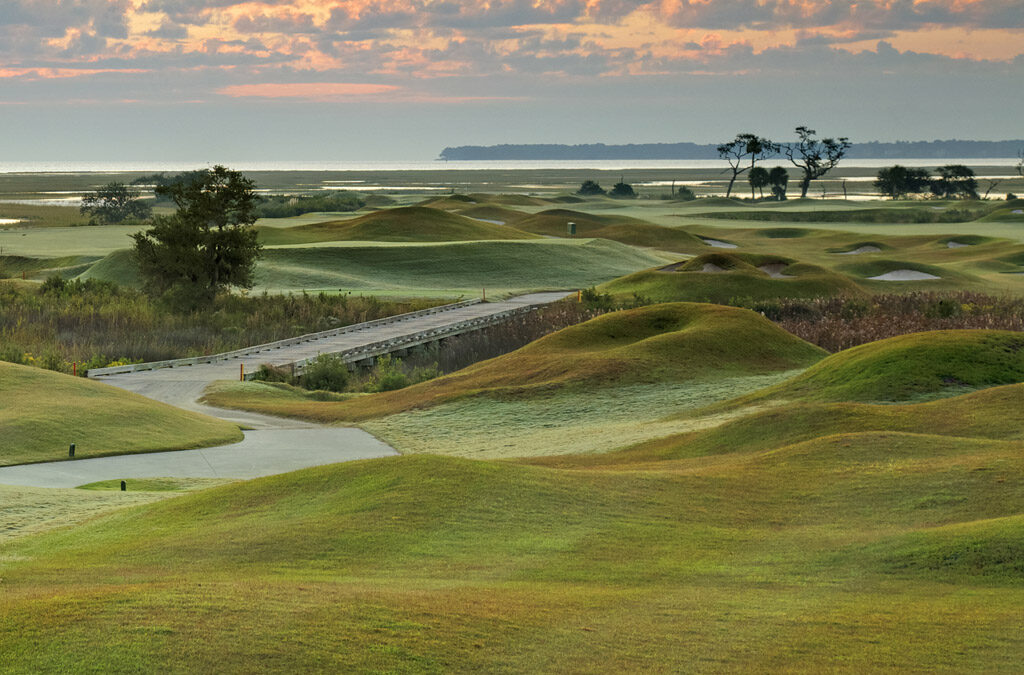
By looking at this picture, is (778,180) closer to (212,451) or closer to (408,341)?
(408,341)

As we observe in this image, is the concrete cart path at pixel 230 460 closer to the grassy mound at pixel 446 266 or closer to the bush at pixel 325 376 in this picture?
the bush at pixel 325 376

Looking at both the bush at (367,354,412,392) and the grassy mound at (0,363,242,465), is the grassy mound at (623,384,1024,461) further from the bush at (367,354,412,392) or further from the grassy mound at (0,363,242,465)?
the bush at (367,354,412,392)

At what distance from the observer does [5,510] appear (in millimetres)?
11508

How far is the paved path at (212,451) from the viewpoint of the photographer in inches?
644

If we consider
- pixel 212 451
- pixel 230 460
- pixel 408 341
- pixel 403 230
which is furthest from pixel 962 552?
pixel 403 230

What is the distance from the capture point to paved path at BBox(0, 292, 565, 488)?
1636cm

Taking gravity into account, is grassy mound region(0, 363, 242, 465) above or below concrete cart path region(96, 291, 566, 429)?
above

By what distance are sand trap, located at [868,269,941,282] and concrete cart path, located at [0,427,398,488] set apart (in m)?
39.1

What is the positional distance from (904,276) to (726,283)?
1507 centimetres

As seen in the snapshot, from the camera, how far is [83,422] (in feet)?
62.8

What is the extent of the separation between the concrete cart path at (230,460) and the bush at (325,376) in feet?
22.6

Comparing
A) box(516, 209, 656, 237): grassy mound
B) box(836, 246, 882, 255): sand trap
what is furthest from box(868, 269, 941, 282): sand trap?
box(516, 209, 656, 237): grassy mound

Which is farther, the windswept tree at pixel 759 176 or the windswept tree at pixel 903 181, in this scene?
the windswept tree at pixel 903 181

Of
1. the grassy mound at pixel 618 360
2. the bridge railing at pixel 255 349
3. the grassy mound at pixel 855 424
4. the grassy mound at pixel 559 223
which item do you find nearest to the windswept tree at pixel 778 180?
the grassy mound at pixel 559 223
